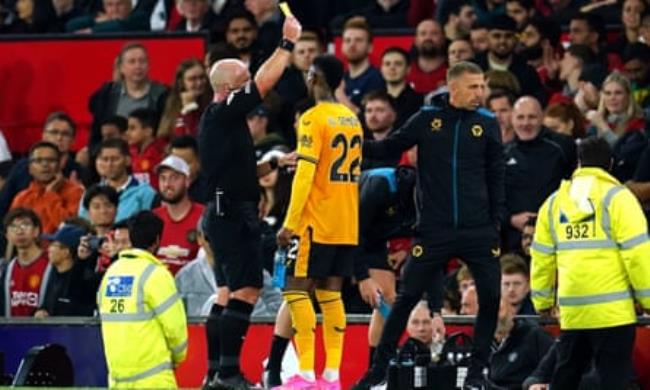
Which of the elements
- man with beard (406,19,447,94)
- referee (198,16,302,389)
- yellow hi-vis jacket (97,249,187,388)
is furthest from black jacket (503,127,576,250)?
yellow hi-vis jacket (97,249,187,388)

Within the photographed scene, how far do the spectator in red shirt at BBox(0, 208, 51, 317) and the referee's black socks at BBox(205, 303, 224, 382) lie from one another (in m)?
3.95

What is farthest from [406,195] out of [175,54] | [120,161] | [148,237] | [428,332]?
[175,54]

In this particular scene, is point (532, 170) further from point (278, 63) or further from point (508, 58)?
point (278, 63)

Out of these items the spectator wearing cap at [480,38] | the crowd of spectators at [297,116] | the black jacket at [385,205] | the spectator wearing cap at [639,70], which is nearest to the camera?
the black jacket at [385,205]

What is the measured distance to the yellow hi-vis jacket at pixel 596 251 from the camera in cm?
1465

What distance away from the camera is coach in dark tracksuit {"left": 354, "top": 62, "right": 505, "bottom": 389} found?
50.8 ft

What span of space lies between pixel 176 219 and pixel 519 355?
14.6 feet

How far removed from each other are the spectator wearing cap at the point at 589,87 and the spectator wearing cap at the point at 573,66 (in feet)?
0.49

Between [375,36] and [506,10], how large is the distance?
1514 millimetres

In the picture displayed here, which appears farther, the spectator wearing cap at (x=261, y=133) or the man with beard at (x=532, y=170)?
the spectator wearing cap at (x=261, y=133)

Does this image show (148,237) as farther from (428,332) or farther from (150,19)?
(150,19)

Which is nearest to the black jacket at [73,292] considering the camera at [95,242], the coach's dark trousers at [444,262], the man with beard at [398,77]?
the camera at [95,242]

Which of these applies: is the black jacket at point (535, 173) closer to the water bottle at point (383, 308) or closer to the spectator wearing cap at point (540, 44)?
the water bottle at point (383, 308)

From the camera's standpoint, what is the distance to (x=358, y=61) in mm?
21078
